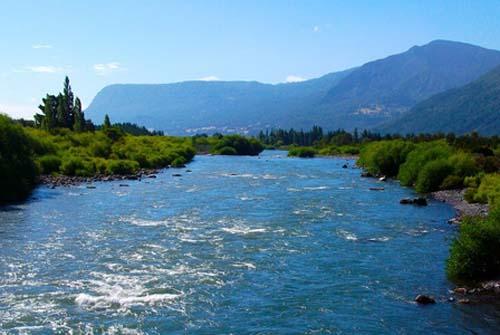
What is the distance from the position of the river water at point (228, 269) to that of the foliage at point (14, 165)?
3269 mm

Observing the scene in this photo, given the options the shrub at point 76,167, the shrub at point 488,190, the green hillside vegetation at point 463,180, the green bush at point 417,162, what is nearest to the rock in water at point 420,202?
the green hillside vegetation at point 463,180

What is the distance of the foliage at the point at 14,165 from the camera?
168 feet

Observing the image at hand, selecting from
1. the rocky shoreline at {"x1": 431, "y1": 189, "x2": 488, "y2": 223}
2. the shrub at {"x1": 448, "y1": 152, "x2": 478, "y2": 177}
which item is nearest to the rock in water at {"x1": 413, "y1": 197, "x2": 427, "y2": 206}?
the rocky shoreline at {"x1": 431, "y1": 189, "x2": 488, "y2": 223}

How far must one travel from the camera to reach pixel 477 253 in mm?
24078

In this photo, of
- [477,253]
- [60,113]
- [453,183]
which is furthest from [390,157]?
[60,113]

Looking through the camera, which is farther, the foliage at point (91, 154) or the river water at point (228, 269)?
the foliage at point (91, 154)

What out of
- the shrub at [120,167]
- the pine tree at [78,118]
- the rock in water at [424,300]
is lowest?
the rock in water at [424,300]

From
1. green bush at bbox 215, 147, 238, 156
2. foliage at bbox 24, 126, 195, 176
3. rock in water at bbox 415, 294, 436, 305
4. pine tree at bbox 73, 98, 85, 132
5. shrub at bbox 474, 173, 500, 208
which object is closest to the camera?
rock in water at bbox 415, 294, 436, 305

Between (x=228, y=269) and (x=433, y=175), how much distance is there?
38886 millimetres

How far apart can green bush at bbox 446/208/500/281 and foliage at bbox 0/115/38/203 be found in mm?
41567

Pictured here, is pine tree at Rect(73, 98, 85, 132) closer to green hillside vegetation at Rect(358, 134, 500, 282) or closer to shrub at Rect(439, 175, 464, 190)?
green hillside vegetation at Rect(358, 134, 500, 282)

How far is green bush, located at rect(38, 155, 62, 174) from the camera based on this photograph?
241ft

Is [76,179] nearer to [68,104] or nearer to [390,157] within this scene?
[390,157]

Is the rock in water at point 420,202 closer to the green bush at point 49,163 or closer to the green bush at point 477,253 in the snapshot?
the green bush at point 477,253
